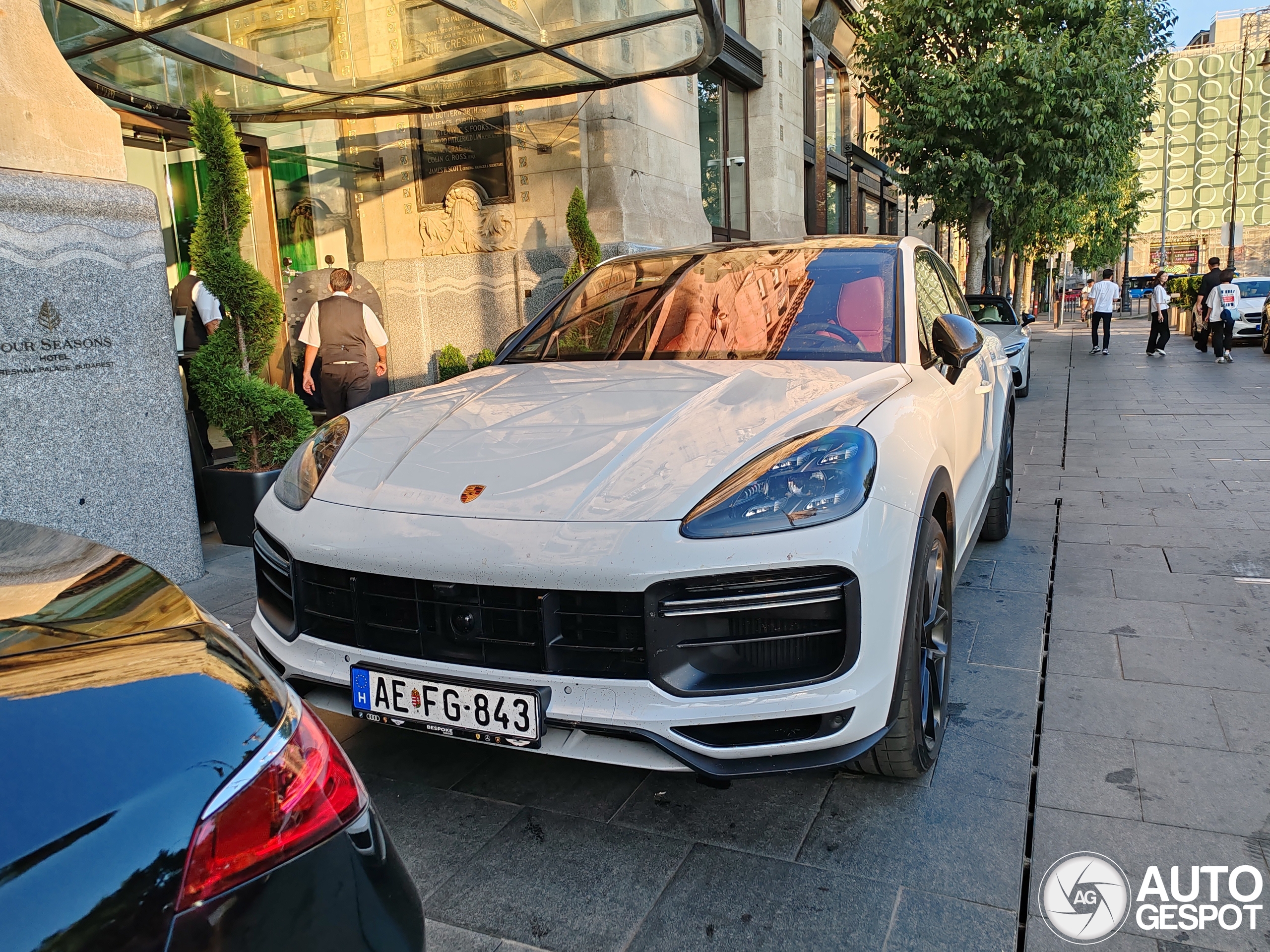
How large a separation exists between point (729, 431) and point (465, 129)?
1067cm

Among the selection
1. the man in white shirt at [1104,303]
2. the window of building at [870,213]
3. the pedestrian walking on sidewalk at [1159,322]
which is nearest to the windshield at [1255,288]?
the pedestrian walking on sidewalk at [1159,322]

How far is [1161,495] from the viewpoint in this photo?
6742 mm

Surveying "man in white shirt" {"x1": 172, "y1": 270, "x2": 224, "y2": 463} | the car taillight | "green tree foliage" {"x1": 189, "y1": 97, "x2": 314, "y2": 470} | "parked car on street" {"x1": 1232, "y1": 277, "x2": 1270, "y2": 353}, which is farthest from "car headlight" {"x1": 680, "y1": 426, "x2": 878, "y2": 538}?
"parked car on street" {"x1": 1232, "y1": 277, "x2": 1270, "y2": 353}

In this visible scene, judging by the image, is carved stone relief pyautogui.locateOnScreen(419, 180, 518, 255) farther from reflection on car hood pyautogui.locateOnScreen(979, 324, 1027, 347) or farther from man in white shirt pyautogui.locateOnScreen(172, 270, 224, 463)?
reflection on car hood pyautogui.locateOnScreen(979, 324, 1027, 347)

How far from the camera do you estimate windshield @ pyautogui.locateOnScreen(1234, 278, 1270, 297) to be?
21.7 metres

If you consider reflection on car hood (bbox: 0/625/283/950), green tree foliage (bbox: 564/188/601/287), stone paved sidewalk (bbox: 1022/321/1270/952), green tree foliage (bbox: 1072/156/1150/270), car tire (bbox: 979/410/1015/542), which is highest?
green tree foliage (bbox: 1072/156/1150/270)

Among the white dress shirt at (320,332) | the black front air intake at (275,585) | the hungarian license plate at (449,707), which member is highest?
the white dress shirt at (320,332)

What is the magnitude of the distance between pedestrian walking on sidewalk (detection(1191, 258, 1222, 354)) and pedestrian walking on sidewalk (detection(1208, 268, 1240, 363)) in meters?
0.31

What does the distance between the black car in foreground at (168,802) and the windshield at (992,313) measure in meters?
12.8

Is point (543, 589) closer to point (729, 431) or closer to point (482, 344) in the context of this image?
point (729, 431)

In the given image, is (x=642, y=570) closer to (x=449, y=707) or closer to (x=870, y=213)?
(x=449, y=707)

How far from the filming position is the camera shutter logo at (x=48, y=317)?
14.7 ft

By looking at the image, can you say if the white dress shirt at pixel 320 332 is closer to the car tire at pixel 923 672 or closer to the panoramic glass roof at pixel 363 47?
the panoramic glass roof at pixel 363 47

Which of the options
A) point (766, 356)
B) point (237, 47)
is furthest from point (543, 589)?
point (237, 47)
